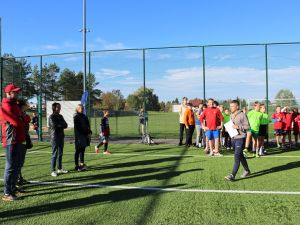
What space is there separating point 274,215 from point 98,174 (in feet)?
15.9

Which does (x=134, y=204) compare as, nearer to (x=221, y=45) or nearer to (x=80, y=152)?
(x=80, y=152)

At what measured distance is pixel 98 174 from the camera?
29.7 ft

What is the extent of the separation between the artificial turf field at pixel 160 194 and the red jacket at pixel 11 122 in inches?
45.6

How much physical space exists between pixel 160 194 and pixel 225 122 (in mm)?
7804

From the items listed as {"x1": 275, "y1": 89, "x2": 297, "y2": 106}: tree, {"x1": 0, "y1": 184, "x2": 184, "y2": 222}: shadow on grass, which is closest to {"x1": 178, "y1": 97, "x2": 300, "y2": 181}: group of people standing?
{"x1": 0, "y1": 184, "x2": 184, "y2": 222}: shadow on grass

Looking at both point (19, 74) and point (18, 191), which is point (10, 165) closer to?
point (18, 191)

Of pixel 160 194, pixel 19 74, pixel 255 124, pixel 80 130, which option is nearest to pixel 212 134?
pixel 255 124

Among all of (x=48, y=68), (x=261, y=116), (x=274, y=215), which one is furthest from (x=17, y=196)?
(x=48, y=68)

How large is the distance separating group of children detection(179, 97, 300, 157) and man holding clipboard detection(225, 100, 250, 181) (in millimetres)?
2820

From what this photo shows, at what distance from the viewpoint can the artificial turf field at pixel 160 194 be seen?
18.0 feet

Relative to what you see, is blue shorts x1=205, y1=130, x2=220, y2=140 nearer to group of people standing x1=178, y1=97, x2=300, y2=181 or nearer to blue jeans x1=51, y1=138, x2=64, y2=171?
group of people standing x1=178, y1=97, x2=300, y2=181

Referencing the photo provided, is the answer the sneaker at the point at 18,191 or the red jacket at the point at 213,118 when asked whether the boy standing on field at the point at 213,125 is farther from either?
the sneaker at the point at 18,191

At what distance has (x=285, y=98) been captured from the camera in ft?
70.8

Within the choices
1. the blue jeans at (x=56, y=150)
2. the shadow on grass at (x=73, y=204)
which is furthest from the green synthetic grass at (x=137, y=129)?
the shadow on grass at (x=73, y=204)
